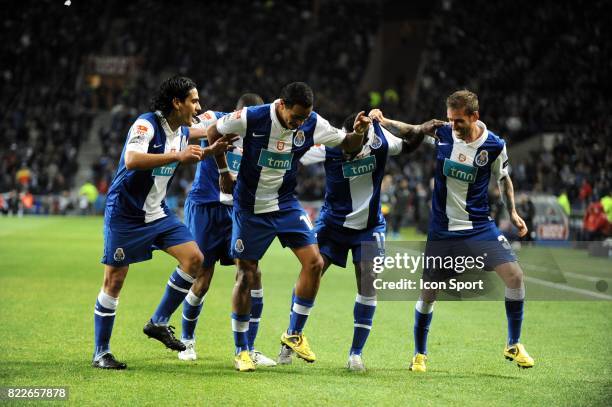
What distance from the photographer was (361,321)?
26.8 feet

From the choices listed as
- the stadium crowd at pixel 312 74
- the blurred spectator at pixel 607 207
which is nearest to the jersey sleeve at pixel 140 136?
the blurred spectator at pixel 607 207

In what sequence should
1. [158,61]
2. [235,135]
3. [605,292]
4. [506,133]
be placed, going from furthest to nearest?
[158,61] < [506,133] < [605,292] < [235,135]

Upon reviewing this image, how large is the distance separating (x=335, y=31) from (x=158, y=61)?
8.42m

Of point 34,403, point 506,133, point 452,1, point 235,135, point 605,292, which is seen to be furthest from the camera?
point 452,1

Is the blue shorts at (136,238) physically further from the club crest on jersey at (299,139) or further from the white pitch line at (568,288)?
the white pitch line at (568,288)

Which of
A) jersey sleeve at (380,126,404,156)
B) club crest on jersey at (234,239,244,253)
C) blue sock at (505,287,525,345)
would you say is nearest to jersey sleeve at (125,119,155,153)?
club crest on jersey at (234,239,244,253)

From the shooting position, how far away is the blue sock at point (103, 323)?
774 cm

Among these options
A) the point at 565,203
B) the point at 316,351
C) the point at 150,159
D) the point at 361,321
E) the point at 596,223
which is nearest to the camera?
the point at 150,159

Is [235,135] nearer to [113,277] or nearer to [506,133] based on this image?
[113,277]

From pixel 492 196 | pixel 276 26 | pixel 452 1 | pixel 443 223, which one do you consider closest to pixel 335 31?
pixel 276 26

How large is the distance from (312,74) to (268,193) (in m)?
34.8

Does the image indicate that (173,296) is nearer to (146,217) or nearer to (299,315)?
A: (146,217)

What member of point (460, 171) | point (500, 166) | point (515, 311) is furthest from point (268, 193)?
point (515, 311)

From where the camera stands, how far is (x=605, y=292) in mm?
14625
